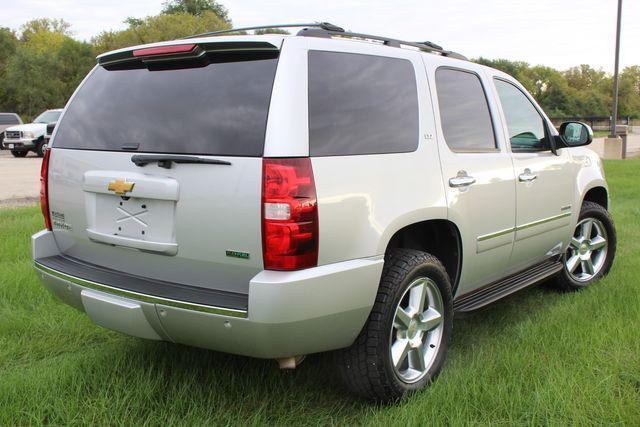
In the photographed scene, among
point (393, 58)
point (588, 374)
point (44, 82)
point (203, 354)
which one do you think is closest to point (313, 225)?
point (393, 58)

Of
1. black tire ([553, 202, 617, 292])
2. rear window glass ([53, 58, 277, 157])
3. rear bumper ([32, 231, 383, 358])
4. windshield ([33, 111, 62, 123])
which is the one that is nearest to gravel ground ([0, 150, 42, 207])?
windshield ([33, 111, 62, 123])

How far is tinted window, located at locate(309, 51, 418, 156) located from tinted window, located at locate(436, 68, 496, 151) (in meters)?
0.32

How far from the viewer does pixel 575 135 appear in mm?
4656

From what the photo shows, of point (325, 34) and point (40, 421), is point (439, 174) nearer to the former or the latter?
point (325, 34)

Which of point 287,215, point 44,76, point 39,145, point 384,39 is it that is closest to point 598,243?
point 384,39

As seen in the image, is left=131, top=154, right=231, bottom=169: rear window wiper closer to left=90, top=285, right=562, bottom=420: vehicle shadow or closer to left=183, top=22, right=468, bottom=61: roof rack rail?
left=183, top=22, right=468, bottom=61: roof rack rail

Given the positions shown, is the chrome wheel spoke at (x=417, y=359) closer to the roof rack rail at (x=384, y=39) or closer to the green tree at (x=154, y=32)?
the roof rack rail at (x=384, y=39)

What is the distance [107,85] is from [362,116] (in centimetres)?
140

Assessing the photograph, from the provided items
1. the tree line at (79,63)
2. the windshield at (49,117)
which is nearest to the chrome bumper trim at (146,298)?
the windshield at (49,117)

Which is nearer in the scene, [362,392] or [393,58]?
[362,392]

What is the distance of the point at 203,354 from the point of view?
3.66 meters

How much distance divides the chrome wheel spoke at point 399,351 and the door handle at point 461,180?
35.1 inches

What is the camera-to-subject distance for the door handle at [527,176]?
4.05 m

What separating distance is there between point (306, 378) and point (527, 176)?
6.46ft
